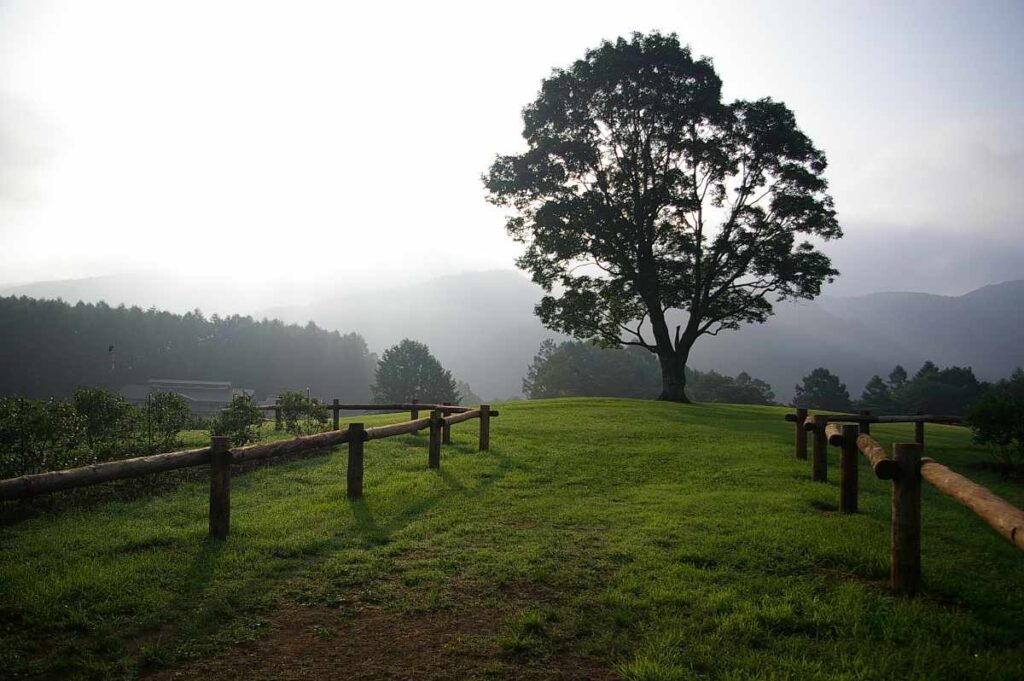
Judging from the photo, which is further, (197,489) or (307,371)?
(307,371)

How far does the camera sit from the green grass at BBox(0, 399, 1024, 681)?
4.03 metres

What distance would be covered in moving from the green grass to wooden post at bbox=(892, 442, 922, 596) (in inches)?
8.4

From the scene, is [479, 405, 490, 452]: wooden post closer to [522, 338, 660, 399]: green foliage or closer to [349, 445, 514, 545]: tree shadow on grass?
[349, 445, 514, 545]: tree shadow on grass

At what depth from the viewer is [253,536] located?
266 inches

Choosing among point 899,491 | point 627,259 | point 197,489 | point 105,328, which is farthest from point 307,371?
point 899,491

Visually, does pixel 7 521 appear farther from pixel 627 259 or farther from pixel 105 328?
pixel 105 328

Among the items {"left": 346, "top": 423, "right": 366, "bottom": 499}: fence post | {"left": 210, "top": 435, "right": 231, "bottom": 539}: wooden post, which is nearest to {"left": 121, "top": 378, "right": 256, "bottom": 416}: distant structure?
{"left": 346, "top": 423, "right": 366, "bottom": 499}: fence post

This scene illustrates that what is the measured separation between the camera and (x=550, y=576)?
5.52 meters

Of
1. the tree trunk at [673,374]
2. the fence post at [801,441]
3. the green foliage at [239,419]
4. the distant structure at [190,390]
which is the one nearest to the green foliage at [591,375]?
the distant structure at [190,390]

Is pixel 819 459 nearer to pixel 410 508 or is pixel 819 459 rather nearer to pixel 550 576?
pixel 550 576

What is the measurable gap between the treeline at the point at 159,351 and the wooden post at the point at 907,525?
69.4 meters

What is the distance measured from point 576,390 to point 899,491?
83951 mm

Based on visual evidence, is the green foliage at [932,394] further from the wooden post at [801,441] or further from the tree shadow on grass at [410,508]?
the tree shadow on grass at [410,508]

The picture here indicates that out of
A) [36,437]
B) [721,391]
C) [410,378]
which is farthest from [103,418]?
[721,391]
